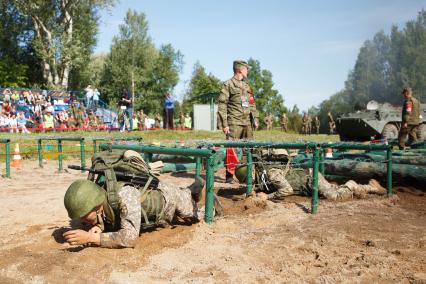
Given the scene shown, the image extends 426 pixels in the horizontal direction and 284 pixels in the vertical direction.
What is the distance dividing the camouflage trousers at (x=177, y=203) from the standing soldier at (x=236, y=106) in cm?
312

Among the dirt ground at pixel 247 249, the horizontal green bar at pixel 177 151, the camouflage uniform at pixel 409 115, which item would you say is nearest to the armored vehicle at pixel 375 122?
the camouflage uniform at pixel 409 115

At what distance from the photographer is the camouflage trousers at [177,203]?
439 cm

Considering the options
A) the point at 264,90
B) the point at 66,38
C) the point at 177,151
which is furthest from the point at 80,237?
the point at 264,90

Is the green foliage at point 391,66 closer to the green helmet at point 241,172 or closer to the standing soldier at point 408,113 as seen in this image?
the standing soldier at point 408,113

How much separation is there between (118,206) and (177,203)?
76cm

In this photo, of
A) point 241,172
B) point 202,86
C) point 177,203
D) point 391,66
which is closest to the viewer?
point 177,203

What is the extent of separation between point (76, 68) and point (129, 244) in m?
31.8

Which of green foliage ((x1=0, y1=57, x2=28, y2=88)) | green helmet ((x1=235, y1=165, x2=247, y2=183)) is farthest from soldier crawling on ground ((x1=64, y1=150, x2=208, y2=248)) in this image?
green foliage ((x1=0, y1=57, x2=28, y2=88))

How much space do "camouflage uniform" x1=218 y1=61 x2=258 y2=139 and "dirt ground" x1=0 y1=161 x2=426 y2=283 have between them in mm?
2376

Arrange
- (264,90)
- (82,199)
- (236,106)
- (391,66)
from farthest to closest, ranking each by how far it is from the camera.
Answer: (264,90)
(391,66)
(236,106)
(82,199)

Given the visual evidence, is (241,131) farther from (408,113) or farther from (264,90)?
(264,90)

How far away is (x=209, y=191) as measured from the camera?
4.61 metres

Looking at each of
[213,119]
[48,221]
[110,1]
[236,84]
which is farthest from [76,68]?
[48,221]

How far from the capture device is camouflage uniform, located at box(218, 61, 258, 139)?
7883 mm
